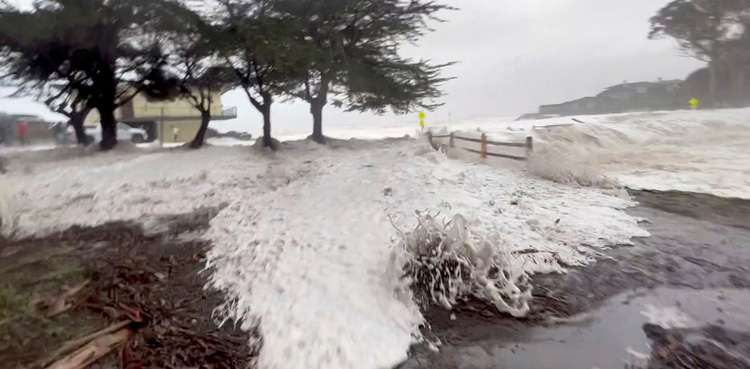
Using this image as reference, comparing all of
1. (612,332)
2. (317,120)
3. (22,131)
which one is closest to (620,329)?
(612,332)

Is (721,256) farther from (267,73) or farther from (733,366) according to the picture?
(267,73)

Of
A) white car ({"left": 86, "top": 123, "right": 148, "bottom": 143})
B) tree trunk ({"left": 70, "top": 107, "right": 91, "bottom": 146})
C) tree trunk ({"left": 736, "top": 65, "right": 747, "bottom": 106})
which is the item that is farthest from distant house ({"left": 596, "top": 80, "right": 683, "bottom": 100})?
tree trunk ({"left": 70, "top": 107, "right": 91, "bottom": 146})

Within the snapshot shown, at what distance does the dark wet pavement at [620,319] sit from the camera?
3701mm

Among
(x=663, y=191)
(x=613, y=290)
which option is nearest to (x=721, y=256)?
(x=613, y=290)

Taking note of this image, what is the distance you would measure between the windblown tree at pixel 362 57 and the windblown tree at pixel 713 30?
40.3ft

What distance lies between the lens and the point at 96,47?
12438 mm

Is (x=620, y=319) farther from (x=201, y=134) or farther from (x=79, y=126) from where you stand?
(x=79, y=126)

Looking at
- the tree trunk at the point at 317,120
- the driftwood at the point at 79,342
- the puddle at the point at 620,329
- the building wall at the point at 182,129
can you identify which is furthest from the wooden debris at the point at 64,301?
the building wall at the point at 182,129

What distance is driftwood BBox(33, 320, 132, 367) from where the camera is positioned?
347cm

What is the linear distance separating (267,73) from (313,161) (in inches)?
125

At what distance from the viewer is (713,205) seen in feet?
30.5

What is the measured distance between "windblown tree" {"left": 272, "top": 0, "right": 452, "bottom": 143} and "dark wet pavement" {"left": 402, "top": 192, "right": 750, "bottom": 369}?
10809 mm

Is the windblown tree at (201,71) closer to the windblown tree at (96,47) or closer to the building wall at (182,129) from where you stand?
the windblown tree at (96,47)

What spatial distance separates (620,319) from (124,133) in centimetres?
1927
